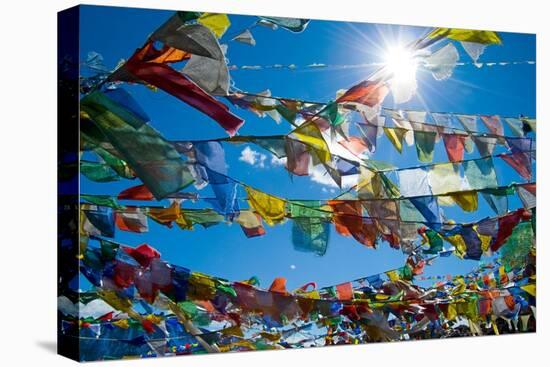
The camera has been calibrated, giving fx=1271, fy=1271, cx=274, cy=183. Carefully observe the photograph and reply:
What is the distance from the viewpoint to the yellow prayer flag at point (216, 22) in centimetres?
818

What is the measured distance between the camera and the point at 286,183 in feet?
27.6

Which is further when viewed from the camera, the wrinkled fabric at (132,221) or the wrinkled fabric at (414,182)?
the wrinkled fabric at (414,182)

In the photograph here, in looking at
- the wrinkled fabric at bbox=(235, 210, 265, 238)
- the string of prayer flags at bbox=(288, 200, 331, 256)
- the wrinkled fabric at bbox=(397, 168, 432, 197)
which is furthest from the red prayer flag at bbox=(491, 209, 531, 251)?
the wrinkled fabric at bbox=(235, 210, 265, 238)

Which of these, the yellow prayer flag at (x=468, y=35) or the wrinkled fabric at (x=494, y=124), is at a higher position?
the yellow prayer flag at (x=468, y=35)

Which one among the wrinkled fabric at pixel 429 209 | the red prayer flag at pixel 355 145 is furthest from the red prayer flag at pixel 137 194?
the wrinkled fabric at pixel 429 209

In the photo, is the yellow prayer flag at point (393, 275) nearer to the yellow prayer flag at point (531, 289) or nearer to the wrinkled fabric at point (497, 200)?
the wrinkled fabric at point (497, 200)

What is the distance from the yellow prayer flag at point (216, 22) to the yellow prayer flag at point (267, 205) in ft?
3.38

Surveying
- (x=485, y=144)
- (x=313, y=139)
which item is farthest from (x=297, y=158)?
(x=485, y=144)

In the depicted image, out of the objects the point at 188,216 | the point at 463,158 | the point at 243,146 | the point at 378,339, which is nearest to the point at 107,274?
the point at 188,216

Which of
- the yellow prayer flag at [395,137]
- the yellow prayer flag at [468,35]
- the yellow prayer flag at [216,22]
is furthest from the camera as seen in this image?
the yellow prayer flag at [468,35]

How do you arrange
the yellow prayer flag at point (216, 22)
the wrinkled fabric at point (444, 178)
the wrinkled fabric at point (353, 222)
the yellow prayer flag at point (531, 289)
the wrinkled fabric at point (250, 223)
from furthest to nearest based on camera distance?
the yellow prayer flag at point (531, 289) < the wrinkled fabric at point (444, 178) < the wrinkled fabric at point (353, 222) < the wrinkled fabric at point (250, 223) < the yellow prayer flag at point (216, 22)

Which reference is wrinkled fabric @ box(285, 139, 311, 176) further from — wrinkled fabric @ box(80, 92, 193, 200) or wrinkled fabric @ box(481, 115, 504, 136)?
wrinkled fabric @ box(481, 115, 504, 136)

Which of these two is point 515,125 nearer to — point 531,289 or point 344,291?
point 531,289

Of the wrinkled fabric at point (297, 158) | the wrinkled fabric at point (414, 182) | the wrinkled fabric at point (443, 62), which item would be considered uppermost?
the wrinkled fabric at point (443, 62)
